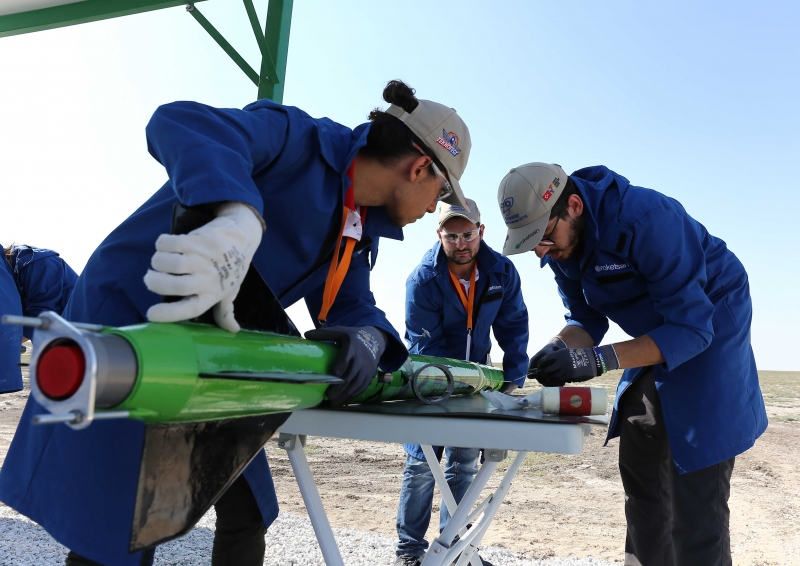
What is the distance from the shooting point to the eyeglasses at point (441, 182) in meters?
2.04

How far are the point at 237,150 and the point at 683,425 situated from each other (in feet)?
7.53

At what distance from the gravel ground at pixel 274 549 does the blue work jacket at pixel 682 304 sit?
1.42 meters

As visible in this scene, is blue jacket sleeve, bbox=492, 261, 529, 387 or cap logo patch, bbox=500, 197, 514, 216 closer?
cap logo patch, bbox=500, 197, 514, 216

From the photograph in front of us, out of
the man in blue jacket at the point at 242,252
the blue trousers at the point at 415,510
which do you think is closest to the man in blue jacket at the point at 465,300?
the blue trousers at the point at 415,510

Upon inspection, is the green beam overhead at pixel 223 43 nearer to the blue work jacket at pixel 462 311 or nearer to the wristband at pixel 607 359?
the blue work jacket at pixel 462 311

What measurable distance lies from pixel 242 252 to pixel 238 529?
42.4 inches

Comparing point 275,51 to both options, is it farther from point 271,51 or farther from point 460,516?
point 460,516

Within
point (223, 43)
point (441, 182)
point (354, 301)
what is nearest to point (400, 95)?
point (441, 182)

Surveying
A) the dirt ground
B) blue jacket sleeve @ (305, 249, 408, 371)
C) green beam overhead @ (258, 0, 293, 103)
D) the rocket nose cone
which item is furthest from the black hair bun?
green beam overhead @ (258, 0, 293, 103)

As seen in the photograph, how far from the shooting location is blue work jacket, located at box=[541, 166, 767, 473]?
2.62 metres

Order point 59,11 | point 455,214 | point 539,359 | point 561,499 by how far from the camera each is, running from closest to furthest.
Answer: point 539,359 < point 455,214 < point 561,499 < point 59,11

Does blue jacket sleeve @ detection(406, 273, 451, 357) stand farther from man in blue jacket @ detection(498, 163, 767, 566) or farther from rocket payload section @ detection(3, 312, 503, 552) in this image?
rocket payload section @ detection(3, 312, 503, 552)

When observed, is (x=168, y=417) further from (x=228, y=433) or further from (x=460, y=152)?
(x=460, y=152)

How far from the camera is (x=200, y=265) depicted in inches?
43.4
